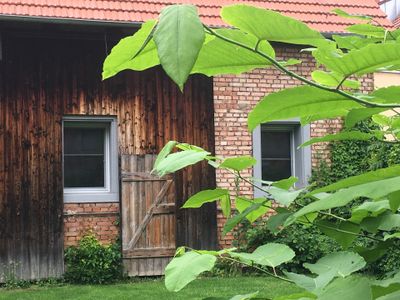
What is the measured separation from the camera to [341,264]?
955 mm

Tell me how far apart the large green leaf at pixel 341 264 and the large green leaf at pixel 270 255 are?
0.06m

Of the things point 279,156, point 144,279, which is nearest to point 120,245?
point 144,279

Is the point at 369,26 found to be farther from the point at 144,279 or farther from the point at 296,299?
the point at 144,279

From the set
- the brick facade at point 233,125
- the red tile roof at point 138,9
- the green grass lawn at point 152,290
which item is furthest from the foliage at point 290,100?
the brick facade at point 233,125

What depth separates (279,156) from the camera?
9.65 meters

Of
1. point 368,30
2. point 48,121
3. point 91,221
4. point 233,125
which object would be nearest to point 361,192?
point 368,30

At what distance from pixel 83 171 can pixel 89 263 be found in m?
1.33

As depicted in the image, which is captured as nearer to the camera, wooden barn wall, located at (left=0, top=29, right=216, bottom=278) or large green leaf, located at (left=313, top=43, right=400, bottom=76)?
large green leaf, located at (left=313, top=43, right=400, bottom=76)

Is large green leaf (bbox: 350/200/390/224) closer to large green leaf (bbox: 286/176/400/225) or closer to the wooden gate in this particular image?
large green leaf (bbox: 286/176/400/225)

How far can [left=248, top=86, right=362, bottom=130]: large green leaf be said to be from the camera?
0.70 m

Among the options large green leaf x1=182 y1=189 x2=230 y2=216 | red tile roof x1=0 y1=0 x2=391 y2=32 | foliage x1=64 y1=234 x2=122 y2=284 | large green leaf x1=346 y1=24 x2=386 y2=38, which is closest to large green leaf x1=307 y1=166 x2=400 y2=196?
large green leaf x1=182 y1=189 x2=230 y2=216

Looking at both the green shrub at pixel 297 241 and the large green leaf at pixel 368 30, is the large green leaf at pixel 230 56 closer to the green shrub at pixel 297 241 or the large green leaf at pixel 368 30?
the large green leaf at pixel 368 30

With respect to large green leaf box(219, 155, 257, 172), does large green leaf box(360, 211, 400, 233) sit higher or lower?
lower

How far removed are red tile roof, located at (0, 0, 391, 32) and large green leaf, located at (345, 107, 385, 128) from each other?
21.8 feet
